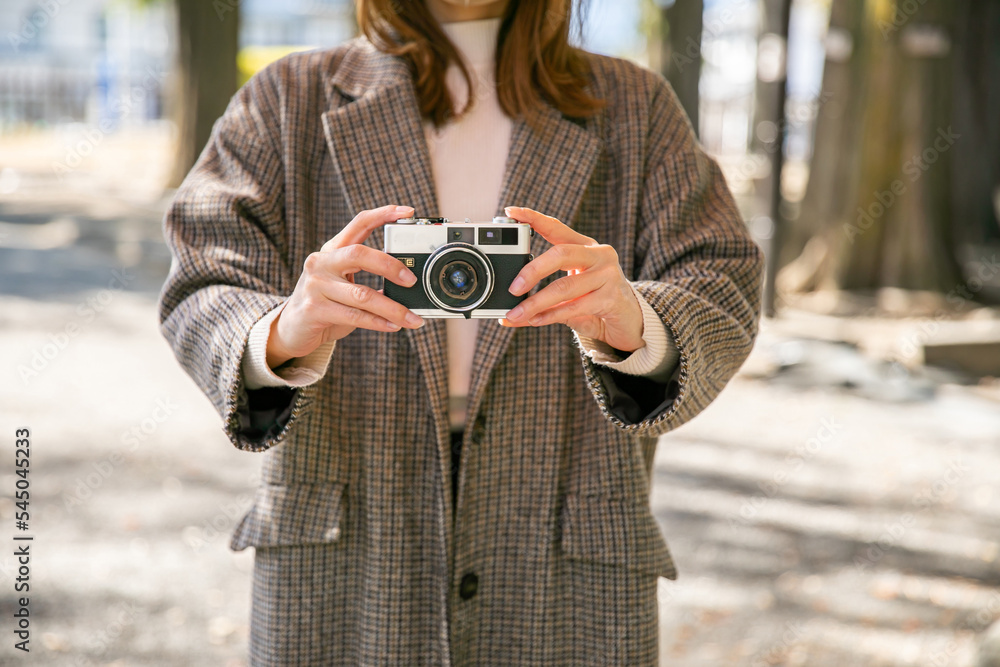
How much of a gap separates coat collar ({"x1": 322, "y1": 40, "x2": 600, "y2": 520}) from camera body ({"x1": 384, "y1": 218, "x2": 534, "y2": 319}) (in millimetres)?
268

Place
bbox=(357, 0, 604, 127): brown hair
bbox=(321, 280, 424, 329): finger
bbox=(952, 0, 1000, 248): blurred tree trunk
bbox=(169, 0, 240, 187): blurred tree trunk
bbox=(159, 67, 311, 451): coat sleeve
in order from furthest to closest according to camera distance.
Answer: bbox=(169, 0, 240, 187): blurred tree trunk
bbox=(952, 0, 1000, 248): blurred tree trunk
bbox=(357, 0, 604, 127): brown hair
bbox=(159, 67, 311, 451): coat sleeve
bbox=(321, 280, 424, 329): finger

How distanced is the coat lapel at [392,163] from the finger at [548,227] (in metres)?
0.34

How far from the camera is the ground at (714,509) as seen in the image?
3.84 meters

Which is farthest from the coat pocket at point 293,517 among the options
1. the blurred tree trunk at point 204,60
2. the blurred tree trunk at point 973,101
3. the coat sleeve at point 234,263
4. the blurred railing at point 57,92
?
the blurred railing at point 57,92

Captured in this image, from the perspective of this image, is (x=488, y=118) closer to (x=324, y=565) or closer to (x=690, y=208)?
(x=690, y=208)

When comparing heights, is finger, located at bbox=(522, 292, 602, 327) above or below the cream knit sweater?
below

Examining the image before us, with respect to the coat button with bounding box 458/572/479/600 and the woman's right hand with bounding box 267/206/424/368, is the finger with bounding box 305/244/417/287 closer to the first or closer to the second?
the woman's right hand with bounding box 267/206/424/368

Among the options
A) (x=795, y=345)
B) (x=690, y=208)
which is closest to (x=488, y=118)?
(x=690, y=208)

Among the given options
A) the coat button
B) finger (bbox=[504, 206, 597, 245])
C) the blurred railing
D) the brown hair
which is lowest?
the blurred railing

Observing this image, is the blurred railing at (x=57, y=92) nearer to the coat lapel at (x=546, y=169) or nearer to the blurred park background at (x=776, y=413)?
the blurred park background at (x=776, y=413)

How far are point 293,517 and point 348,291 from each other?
54 centimetres

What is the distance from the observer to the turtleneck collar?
188 cm

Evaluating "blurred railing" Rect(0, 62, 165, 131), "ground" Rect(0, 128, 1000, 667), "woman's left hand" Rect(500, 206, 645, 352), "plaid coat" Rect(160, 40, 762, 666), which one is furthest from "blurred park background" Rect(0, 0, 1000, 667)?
"blurred railing" Rect(0, 62, 165, 131)

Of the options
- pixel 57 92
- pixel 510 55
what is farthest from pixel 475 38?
pixel 57 92
